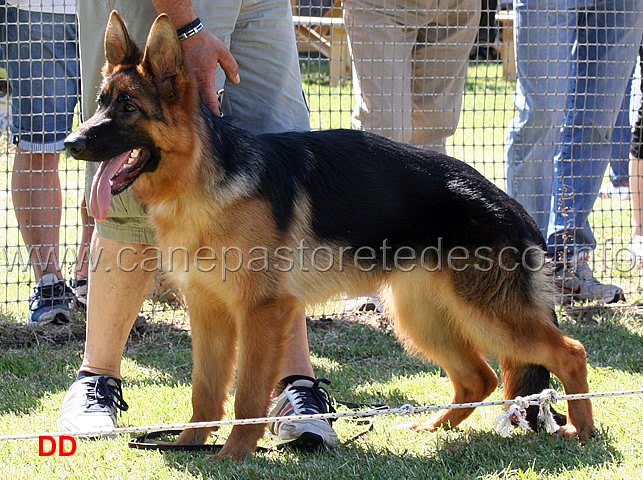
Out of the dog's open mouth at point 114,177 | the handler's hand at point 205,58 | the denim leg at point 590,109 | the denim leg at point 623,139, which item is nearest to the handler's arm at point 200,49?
the handler's hand at point 205,58

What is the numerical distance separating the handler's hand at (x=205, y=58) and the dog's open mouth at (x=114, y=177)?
0.39m

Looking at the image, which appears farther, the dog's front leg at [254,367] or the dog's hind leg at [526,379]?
the dog's hind leg at [526,379]

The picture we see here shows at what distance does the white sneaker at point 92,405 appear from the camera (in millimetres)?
3240

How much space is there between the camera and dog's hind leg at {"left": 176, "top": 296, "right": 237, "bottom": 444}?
3256 millimetres

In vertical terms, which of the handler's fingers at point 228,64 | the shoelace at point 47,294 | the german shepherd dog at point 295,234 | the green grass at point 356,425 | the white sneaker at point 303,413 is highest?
the handler's fingers at point 228,64

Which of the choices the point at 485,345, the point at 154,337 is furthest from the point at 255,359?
the point at 154,337

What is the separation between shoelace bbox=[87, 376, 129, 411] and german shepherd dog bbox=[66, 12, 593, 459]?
425 mm

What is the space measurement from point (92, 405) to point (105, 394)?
0.09m

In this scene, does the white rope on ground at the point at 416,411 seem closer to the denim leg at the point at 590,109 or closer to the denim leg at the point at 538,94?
the denim leg at the point at 590,109

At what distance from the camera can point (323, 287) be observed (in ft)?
10.8

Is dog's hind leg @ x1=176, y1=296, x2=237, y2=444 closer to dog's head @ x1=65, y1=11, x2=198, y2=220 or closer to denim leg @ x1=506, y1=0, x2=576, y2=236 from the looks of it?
dog's head @ x1=65, y1=11, x2=198, y2=220

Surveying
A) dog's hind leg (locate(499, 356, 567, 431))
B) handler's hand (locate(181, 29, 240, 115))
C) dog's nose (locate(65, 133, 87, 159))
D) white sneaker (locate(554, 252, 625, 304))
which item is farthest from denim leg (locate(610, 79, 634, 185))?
dog's nose (locate(65, 133, 87, 159))

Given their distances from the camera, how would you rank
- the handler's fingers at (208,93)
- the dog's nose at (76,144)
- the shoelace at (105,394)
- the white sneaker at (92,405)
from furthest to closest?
the shoelace at (105,394) < the white sneaker at (92,405) < the handler's fingers at (208,93) < the dog's nose at (76,144)

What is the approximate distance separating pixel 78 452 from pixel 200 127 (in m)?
1.38
